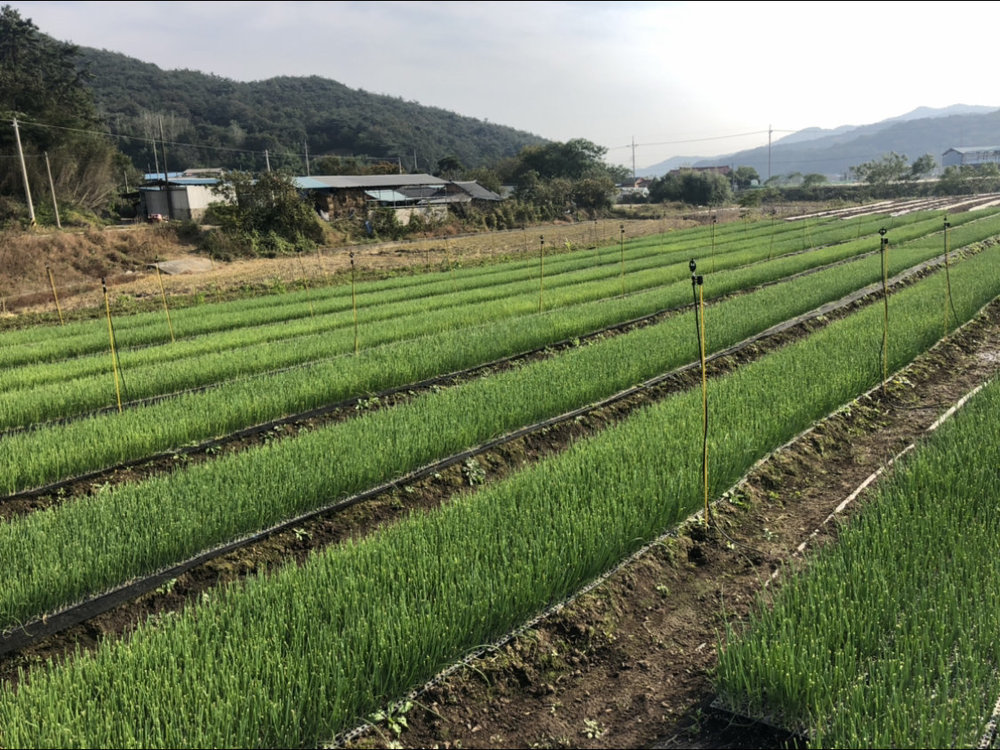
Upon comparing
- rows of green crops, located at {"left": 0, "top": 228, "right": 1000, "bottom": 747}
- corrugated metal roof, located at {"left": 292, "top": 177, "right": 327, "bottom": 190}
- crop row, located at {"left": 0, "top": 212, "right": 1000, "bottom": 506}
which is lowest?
rows of green crops, located at {"left": 0, "top": 228, "right": 1000, "bottom": 747}

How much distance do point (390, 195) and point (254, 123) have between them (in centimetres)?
7214

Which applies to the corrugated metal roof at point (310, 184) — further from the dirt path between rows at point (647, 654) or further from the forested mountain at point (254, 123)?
the dirt path between rows at point (647, 654)

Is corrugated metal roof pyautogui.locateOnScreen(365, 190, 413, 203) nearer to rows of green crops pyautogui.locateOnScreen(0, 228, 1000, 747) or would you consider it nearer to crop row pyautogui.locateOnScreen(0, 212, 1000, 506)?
crop row pyautogui.locateOnScreen(0, 212, 1000, 506)

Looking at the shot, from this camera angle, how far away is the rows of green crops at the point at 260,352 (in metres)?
7.72

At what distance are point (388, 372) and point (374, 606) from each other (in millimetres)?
5277

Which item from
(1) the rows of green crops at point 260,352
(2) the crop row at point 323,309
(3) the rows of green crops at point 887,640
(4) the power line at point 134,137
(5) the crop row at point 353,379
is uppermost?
(4) the power line at point 134,137

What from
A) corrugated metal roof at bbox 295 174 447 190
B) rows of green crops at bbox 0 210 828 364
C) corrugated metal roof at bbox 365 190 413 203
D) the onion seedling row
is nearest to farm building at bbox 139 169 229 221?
corrugated metal roof at bbox 295 174 447 190

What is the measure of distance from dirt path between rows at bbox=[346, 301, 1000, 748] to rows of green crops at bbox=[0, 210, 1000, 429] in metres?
4.89

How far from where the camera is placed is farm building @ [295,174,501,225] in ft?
131

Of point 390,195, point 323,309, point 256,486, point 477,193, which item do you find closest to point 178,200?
point 390,195

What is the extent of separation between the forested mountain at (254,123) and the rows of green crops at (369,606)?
7329 centimetres

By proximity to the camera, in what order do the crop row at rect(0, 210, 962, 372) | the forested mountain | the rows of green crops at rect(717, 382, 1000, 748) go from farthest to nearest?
the forested mountain → the crop row at rect(0, 210, 962, 372) → the rows of green crops at rect(717, 382, 1000, 748)

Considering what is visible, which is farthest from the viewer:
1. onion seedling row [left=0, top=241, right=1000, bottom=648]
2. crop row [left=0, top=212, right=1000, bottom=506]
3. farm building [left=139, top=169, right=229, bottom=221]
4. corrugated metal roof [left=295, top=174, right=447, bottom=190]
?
corrugated metal roof [left=295, top=174, right=447, bottom=190]

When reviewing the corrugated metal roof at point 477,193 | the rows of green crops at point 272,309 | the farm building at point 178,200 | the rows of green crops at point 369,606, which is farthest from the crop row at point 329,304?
the corrugated metal roof at point 477,193
